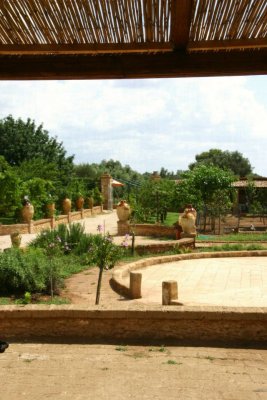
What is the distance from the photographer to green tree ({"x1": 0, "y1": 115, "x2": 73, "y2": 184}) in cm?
3541

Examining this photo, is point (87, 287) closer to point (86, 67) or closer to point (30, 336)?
point (30, 336)

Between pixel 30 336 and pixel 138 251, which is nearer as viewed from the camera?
pixel 30 336

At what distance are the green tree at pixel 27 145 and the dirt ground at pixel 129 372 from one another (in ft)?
94.9

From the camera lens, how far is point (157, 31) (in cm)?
276

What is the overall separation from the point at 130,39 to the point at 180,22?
35 centimetres

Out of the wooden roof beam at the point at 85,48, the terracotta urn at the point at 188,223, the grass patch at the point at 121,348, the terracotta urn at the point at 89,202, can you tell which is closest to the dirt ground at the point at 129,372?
the grass patch at the point at 121,348

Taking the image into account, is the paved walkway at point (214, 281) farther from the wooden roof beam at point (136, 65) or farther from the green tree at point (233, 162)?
the green tree at point (233, 162)

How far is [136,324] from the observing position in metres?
6.27

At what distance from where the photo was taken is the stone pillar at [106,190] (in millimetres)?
39938

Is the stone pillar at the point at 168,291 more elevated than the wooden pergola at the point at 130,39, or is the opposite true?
the wooden pergola at the point at 130,39

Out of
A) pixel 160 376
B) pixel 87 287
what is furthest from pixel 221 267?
pixel 160 376

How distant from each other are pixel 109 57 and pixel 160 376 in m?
3.24

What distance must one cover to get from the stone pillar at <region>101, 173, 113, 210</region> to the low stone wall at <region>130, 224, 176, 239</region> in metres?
18.5

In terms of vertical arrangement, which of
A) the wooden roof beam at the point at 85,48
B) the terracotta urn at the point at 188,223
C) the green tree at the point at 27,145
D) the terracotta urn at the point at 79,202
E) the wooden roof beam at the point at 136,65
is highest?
the green tree at the point at 27,145
